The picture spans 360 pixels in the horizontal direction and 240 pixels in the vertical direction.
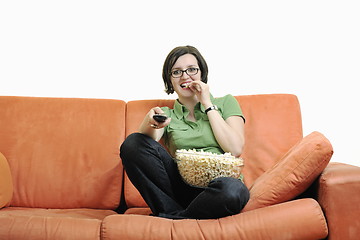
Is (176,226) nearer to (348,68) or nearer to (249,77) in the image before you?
(249,77)

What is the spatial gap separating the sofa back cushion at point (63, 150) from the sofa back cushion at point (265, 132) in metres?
0.12

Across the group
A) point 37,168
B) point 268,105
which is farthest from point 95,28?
point 268,105

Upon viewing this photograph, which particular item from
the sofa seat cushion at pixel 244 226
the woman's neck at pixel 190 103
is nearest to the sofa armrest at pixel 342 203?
the sofa seat cushion at pixel 244 226

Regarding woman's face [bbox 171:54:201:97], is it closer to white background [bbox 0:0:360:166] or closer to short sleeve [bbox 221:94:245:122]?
short sleeve [bbox 221:94:245:122]

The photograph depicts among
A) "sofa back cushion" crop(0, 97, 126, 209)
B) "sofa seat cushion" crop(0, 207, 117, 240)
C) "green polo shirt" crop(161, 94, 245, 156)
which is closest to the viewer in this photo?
"sofa seat cushion" crop(0, 207, 117, 240)

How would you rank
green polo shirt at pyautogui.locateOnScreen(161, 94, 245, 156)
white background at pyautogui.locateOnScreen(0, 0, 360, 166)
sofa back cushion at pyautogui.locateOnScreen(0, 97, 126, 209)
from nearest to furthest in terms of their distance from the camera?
green polo shirt at pyautogui.locateOnScreen(161, 94, 245, 156) → sofa back cushion at pyautogui.locateOnScreen(0, 97, 126, 209) → white background at pyautogui.locateOnScreen(0, 0, 360, 166)

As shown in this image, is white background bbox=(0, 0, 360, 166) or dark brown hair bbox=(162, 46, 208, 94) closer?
dark brown hair bbox=(162, 46, 208, 94)

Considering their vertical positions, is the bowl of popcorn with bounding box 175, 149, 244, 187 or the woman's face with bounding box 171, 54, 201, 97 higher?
the woman's face with bounding box 171, 54, 201, 97

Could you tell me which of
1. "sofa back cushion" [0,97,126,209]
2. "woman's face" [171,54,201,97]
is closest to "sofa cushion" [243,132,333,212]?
"woman's face" [171,54,201,97]

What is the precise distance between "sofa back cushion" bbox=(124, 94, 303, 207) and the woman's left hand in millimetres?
300

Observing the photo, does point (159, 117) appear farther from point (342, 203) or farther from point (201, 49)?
point (201, 49)

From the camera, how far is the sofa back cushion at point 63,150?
2.11m

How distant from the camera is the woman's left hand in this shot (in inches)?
75.6

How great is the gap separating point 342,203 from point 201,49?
4.31 ft
